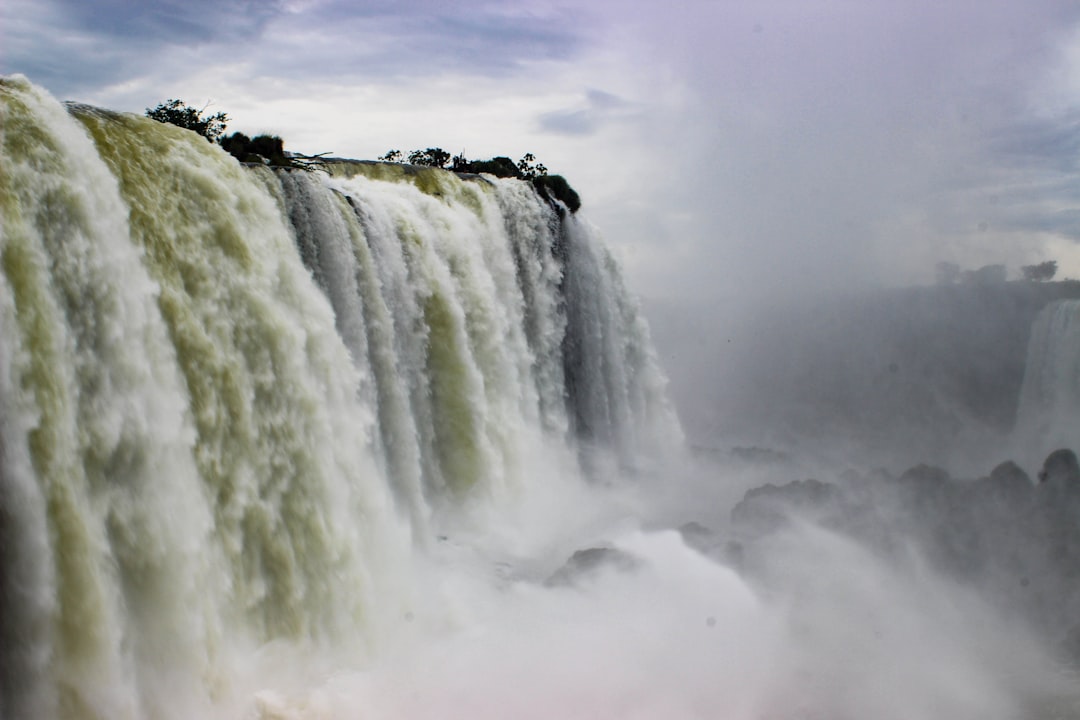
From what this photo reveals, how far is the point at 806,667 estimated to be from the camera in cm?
1025

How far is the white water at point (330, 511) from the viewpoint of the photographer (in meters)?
5.96

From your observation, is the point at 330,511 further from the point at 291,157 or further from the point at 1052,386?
the point at 1052,386

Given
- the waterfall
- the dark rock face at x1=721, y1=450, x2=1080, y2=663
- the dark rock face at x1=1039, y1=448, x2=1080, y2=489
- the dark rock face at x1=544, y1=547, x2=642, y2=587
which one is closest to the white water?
the waterfall

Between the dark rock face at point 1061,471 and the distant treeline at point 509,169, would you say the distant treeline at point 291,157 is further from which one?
the dark rock face at point 1061,471

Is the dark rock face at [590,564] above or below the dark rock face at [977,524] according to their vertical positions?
above

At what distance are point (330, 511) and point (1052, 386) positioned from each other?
20.6 m

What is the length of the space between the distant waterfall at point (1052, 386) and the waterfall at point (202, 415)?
1634 cm

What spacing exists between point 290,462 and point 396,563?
2.06 metres

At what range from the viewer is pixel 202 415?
7395 mm

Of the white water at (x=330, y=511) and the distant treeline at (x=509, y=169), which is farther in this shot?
the distant treeline at (x=509, y=169)

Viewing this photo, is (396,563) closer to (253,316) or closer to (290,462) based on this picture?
(290,462)

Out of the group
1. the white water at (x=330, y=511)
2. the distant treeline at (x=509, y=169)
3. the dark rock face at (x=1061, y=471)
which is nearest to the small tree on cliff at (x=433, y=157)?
the distant treeline at (x=509, y=169)

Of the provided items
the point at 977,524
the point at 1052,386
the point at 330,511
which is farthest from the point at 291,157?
the point at 1052,386

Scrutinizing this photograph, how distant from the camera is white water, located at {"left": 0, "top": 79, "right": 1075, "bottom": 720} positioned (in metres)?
5.96
